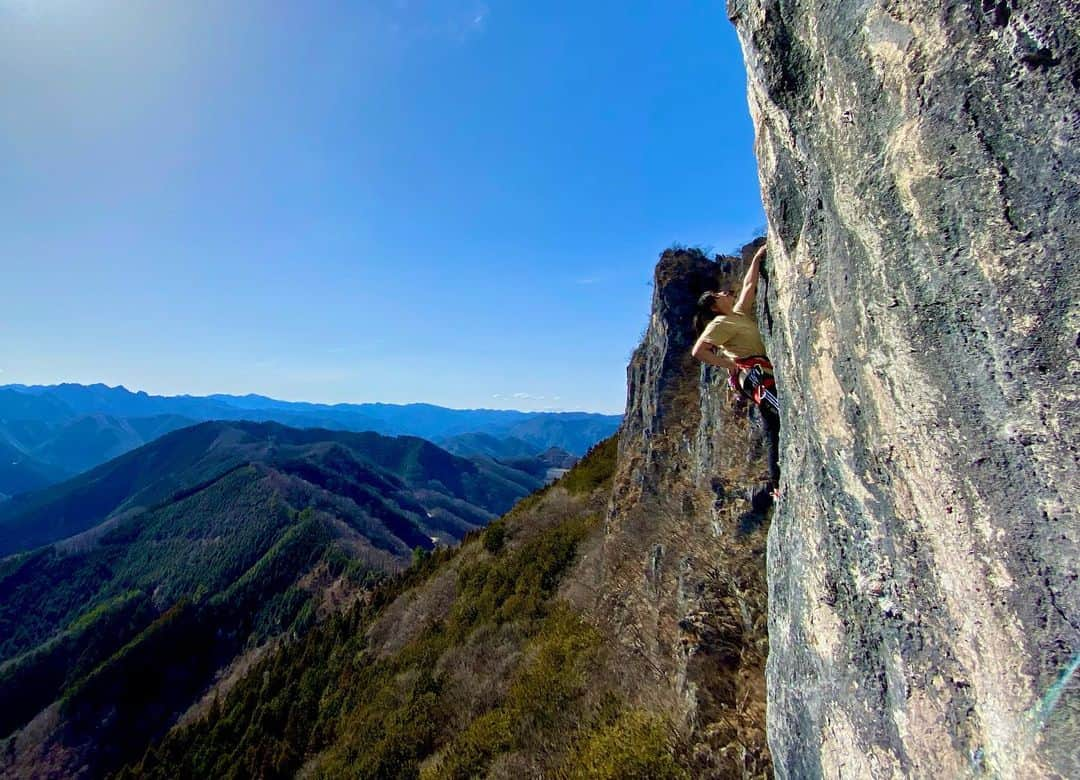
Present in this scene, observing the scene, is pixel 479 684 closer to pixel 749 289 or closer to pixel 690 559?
pixel 690 559

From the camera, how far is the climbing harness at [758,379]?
24.6 ft

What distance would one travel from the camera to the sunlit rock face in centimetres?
285

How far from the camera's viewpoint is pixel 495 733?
10.9 meters

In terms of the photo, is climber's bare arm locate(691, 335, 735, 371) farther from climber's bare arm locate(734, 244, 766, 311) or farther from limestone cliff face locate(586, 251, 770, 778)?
limestone cliff face locate(586, 251, 770, 778)

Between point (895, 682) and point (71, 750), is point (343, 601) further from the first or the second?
point (895, 682)

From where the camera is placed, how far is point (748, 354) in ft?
24.4

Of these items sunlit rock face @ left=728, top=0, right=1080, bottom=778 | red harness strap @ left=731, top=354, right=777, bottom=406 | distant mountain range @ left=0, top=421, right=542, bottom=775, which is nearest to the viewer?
sunlit rock face @ left=728, top=0, right=1080, bottom=778

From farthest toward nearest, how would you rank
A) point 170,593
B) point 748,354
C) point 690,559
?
1. point 170,593
2. point 690,559
3. point 748,354

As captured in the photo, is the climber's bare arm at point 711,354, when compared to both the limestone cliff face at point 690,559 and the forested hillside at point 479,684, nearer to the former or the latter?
the limestone cliff face at point 690,559

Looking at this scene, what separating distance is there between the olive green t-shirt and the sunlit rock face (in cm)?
232

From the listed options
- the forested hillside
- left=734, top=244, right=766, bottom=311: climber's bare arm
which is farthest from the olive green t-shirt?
the forested hillside

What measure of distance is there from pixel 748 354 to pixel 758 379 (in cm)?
50

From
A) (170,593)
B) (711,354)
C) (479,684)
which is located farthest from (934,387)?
(170,593)

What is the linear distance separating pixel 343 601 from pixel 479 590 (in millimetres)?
82502
